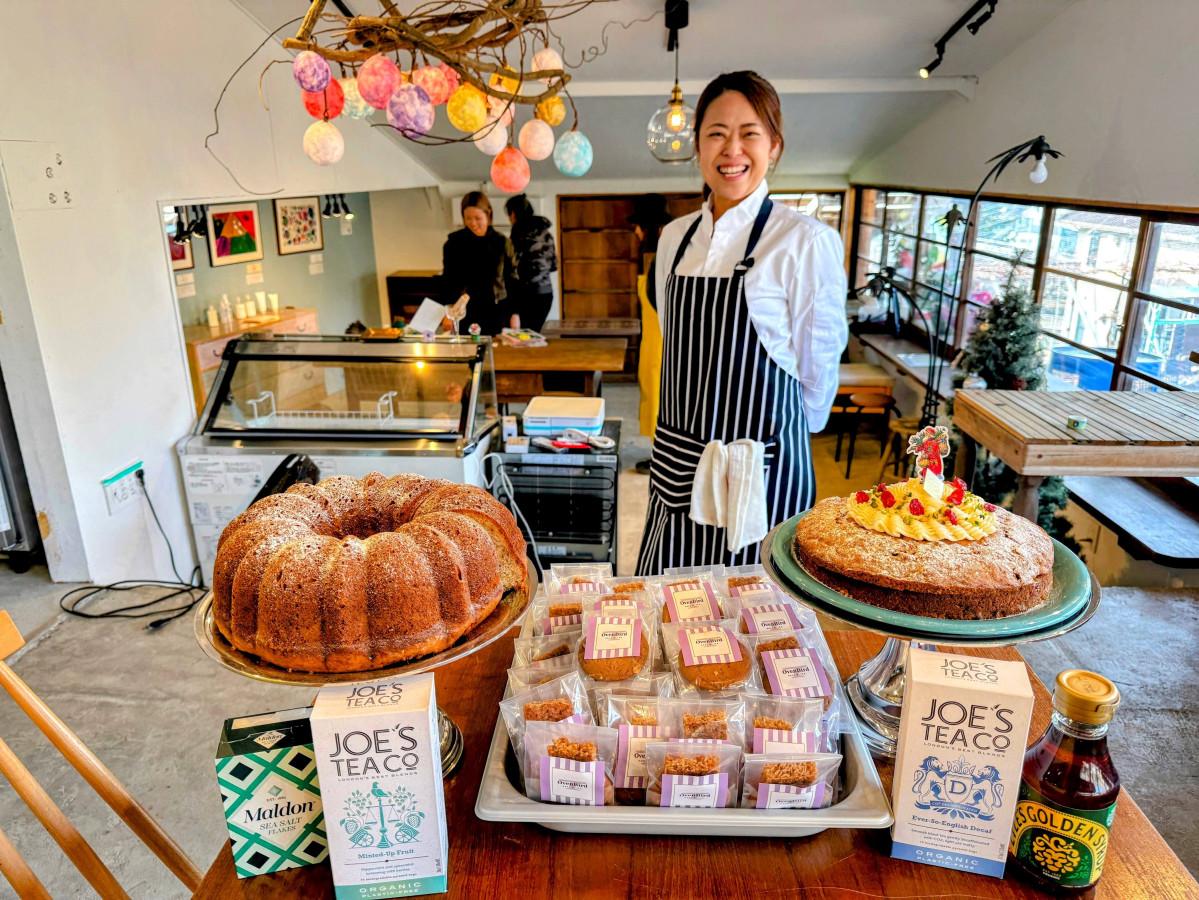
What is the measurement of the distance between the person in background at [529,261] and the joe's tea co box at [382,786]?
4578 mm

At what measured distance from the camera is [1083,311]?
4.02 meters

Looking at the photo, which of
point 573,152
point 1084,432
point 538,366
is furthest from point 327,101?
point 1084,432

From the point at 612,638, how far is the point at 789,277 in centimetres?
104

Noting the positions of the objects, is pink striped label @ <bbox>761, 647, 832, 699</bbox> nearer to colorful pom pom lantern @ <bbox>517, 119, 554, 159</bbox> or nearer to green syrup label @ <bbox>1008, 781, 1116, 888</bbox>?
green syrup label @ <bbox>1008, 781, 1116, 888</bbox>

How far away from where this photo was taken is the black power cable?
8.79 feet

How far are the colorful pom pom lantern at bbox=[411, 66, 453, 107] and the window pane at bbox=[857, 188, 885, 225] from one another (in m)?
5.73

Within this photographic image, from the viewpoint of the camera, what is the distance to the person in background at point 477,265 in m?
4.74

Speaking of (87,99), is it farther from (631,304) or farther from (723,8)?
(631,304)

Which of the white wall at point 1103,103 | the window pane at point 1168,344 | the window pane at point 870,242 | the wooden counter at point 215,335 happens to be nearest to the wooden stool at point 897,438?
the window pane at point 1168,344

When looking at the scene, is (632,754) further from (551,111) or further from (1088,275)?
(1088,275)

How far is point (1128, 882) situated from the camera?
34.4 inches

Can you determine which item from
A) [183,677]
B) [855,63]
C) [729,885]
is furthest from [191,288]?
[729,885]

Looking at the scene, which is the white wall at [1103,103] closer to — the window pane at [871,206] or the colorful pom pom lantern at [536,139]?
the window pane at [871,206]

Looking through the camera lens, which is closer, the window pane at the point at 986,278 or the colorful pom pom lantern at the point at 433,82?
the colorful pom pom lantern at the point at 433,82
